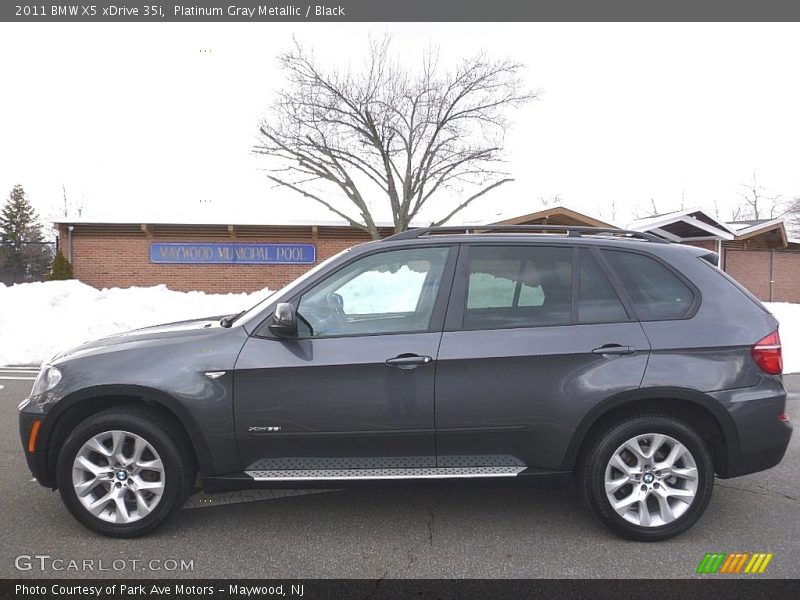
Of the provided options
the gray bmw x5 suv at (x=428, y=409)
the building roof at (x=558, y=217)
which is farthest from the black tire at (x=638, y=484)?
the building roof at (x=558, y=217)

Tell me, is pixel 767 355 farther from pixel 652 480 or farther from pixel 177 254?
pixel 177 254

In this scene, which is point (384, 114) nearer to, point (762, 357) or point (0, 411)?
point (0, 411)

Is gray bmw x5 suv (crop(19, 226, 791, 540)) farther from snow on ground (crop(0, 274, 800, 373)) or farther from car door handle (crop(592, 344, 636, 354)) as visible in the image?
snow on ground (crop(0, 274, 800, 373))

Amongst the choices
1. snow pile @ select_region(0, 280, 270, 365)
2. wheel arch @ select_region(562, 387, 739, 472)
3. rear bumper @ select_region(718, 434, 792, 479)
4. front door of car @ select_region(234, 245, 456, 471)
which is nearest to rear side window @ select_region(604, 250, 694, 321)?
wheel arch @ select_region(562, 387, 739, 472)

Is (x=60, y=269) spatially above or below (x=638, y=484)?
above

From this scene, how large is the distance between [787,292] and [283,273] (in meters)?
21.4

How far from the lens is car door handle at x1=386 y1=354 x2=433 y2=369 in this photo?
124 inches

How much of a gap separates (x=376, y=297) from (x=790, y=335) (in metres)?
12.1

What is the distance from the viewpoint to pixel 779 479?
4242 mm

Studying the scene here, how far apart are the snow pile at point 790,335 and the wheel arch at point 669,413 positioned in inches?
193

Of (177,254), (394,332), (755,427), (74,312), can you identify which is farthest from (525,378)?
(177,254)

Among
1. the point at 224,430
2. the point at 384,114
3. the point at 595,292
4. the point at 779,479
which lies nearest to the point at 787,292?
the point at 384,114

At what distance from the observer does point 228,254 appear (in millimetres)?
19031

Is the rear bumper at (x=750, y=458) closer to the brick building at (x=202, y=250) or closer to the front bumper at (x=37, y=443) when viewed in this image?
the front bumper at (x=37, y=443)
